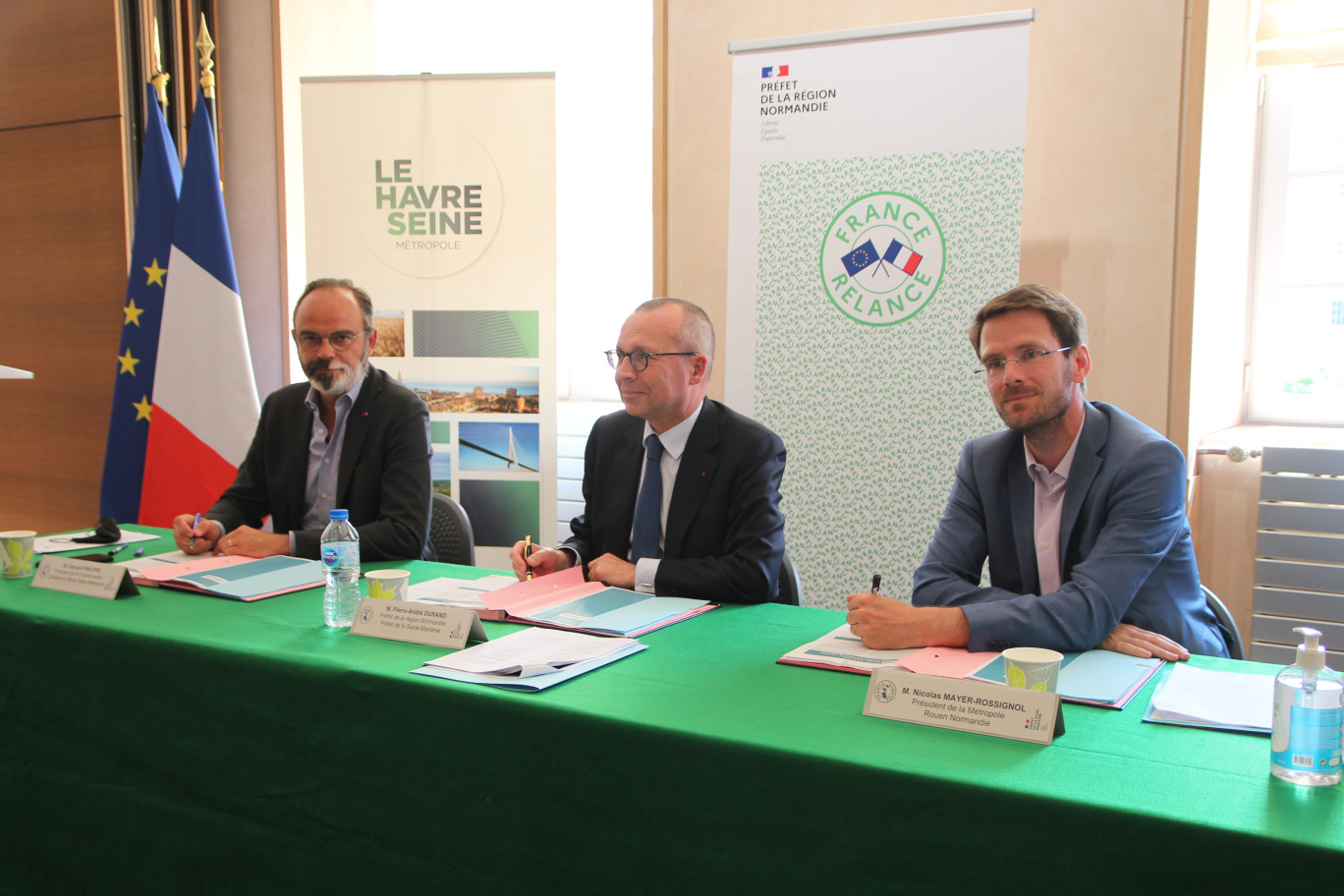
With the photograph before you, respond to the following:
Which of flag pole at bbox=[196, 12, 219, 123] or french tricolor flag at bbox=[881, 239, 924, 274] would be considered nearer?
french tricolor flag at bbox=[881, 239, 924, 274]

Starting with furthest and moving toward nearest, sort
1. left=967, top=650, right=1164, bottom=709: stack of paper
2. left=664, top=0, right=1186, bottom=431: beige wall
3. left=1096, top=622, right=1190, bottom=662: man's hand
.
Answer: left=664, top=0, right=1186, bottom=431: beige wall → left=1096, top=622, right=1190, bottom=662: man's hand → left=967, top=650, right=1164, bottom=709: stack of paper

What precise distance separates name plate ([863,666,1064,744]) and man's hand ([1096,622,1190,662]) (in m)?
0.41

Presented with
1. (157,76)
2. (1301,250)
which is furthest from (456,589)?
(1301,250)

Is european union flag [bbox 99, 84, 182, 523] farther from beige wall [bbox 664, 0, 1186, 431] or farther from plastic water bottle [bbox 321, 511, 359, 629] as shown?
beige wall [bbox 664, 0, 1186, 431]

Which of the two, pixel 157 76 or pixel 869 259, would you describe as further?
pixel 157 76

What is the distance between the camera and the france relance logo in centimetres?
295

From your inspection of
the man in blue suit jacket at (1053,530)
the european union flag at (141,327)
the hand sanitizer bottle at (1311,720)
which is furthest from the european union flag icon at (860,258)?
the european union flag at (141,327)

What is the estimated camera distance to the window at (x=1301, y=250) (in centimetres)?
370

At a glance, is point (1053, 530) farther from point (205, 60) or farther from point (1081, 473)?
point (205, 60)

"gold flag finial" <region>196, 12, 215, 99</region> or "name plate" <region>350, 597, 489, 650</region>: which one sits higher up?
"gold flag finial" <region>196, 12, 215, 99</region>

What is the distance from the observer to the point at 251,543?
2.25m

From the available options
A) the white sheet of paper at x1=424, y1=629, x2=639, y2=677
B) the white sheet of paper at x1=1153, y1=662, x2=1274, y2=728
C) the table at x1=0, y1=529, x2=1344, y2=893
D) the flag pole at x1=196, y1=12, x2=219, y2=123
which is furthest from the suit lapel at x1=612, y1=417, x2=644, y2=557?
the flag pole at x1=196, y1=12, x2=219, y2=123

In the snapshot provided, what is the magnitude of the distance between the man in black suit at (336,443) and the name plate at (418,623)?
0.76m

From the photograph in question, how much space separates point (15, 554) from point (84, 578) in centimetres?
28
